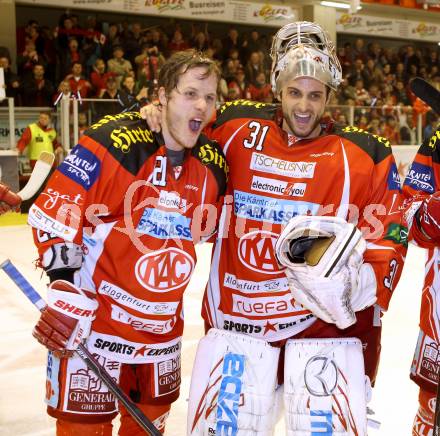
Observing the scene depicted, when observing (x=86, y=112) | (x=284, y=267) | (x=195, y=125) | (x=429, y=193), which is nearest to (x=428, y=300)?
(x=429, y=193)

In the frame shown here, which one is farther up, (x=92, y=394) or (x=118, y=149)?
(x=118, y=149)

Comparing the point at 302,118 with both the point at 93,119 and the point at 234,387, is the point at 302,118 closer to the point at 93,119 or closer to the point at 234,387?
the point at 234,387

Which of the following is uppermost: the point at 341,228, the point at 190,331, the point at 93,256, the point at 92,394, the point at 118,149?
the point at 118,149

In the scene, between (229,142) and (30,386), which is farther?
(30,386)

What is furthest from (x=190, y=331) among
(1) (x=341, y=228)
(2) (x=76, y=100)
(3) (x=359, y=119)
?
(3) (x=359, y=119)

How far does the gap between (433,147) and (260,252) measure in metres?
0.72

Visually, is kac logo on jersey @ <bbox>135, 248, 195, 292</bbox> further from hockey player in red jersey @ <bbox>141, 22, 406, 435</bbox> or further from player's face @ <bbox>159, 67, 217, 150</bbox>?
player's face @ <bbox>159, 67, 217, 150</bbox>

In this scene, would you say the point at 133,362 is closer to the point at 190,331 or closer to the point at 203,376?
the point at 203,376

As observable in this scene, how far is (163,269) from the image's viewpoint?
195 cm

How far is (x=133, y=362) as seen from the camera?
2018 mm

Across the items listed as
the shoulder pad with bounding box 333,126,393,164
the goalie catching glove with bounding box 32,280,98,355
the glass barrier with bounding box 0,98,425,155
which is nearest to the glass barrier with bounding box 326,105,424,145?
the glass barrier with bounding box 0,98,425,155

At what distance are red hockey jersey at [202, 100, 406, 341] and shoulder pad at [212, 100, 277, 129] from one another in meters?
0.03

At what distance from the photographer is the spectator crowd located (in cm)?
950

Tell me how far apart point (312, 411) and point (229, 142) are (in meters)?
0.85
